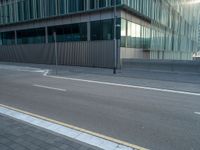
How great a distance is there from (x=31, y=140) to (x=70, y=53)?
20.3m

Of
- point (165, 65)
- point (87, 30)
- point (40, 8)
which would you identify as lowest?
point (165, 65)

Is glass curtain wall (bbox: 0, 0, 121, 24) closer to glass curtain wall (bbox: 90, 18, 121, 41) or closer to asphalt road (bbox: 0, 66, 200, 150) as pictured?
glass curtain wall (bbox: 90, 18, 121, 41)

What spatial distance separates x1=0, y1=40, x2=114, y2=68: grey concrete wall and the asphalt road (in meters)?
12.6

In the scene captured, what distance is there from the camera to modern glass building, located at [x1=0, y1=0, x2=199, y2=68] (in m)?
20.4

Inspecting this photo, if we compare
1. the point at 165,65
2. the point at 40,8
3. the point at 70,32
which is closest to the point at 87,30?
the point at 70,32

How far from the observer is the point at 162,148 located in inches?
143

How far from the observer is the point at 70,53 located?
23.6 meters

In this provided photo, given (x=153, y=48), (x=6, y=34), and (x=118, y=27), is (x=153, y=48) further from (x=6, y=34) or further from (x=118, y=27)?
(x=6, y=34)

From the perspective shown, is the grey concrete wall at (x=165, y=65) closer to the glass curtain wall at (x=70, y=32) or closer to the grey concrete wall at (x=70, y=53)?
the grey concrete wall at (x=70, y=53)

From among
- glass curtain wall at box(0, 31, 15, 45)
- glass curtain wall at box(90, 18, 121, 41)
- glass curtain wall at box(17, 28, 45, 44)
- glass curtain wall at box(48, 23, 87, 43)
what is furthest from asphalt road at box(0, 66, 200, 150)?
glass curtain wall at box(0, 31, 15, 45)

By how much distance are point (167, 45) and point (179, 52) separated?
7751 millimetres

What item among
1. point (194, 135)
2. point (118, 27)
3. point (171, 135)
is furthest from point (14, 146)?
point (118, 27)

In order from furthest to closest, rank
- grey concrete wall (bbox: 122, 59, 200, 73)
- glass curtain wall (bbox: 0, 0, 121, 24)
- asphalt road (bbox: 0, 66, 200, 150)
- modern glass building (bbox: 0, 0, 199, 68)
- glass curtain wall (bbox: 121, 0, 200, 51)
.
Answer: glass curtain wall (bbox: 121, 0, 200, 51), glass curtain wall (bbox: 0, 0, 121, 24), modern glass building (bbox: 0, 0, 199, 68), grey concrete wall (bbox: 122, 59, 200, 73), asphalt road (bbox: 0, 66, 200, 150)

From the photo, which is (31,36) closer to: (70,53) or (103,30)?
(70,53)
